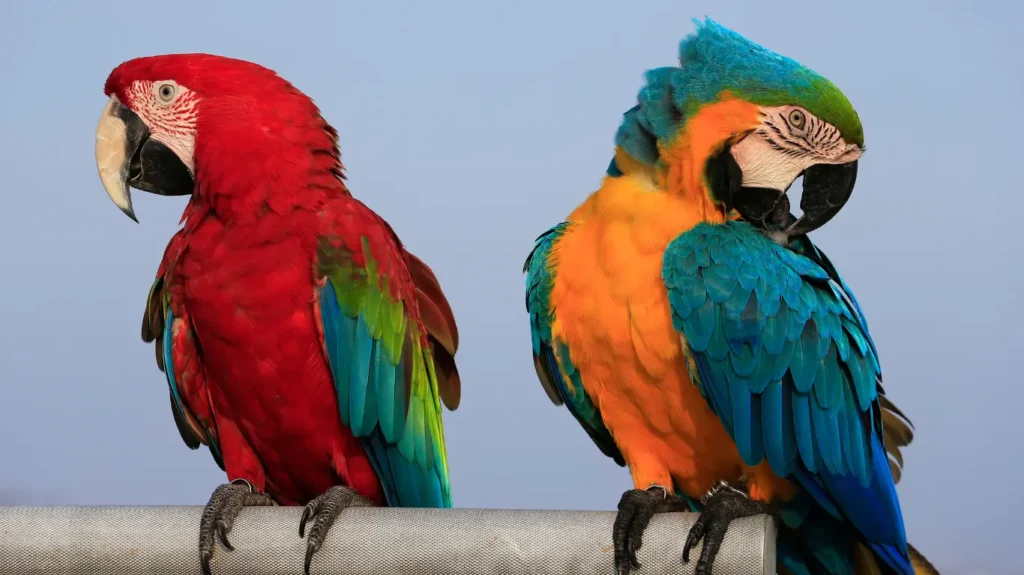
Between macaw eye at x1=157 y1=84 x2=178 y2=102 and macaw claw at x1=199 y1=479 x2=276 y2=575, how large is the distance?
95 centimetres

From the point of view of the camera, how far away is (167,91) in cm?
277

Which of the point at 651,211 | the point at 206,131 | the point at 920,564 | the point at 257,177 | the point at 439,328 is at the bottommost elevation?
the point at 920,564

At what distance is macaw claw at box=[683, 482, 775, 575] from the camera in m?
2.01

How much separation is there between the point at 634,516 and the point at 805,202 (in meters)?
1.00

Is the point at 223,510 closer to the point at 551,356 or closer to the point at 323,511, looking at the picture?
the point at 323,511

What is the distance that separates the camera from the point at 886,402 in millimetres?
2848

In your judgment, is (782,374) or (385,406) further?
(385,406)

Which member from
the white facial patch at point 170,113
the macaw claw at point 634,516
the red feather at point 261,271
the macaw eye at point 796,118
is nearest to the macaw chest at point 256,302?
the red feather at point 261,271

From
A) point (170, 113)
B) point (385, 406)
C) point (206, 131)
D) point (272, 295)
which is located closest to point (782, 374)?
point (385, 406)

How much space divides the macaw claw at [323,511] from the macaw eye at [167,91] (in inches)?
41.2

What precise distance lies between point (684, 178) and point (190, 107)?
1207 millimetres

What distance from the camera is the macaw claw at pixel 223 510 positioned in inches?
84.6

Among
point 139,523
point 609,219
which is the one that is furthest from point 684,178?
point 139,523

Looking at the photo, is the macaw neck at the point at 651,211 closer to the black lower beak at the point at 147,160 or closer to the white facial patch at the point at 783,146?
the white facial patch at the point at 783,146
